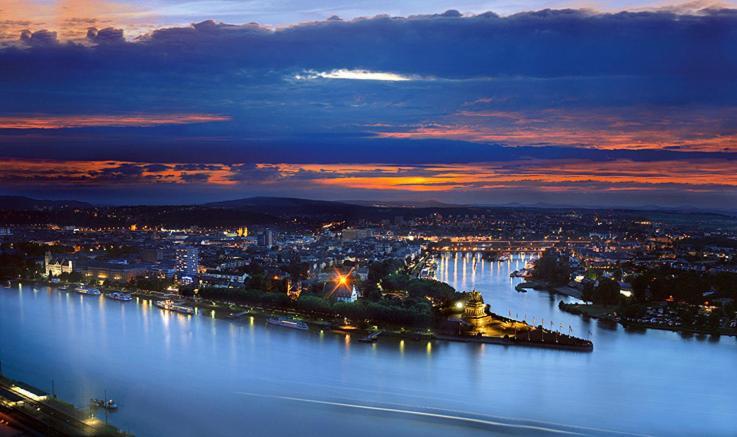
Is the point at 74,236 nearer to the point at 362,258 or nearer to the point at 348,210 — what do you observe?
the point at 362,258

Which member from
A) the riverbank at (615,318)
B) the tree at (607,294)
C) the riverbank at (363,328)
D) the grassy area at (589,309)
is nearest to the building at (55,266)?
the riverbank at (363,328)

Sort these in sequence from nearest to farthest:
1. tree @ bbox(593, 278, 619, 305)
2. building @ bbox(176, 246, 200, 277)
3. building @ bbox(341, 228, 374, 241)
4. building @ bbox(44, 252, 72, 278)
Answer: tree @ bbox(593, 278, 619, 305) → building @ bbox(44, 252, 72, 278) → building @ bbox(176, 246, 200, 277) → building @ bbox(341, 228, 374, 241)

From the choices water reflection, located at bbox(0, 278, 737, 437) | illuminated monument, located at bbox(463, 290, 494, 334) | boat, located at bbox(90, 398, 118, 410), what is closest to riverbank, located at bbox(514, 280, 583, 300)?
water reflection, located at bbox(0, 278, 737, 437)

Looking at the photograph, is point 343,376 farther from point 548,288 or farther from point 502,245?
point 502,245

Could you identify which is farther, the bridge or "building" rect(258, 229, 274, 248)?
the bridge

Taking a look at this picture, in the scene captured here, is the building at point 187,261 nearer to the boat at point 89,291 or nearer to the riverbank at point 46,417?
the boat at point 89,291

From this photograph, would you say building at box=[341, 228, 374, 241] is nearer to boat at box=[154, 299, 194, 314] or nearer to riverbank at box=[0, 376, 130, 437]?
boat at box=[154, 299, 194, 314]

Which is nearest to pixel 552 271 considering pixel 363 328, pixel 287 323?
pixel 363 328
